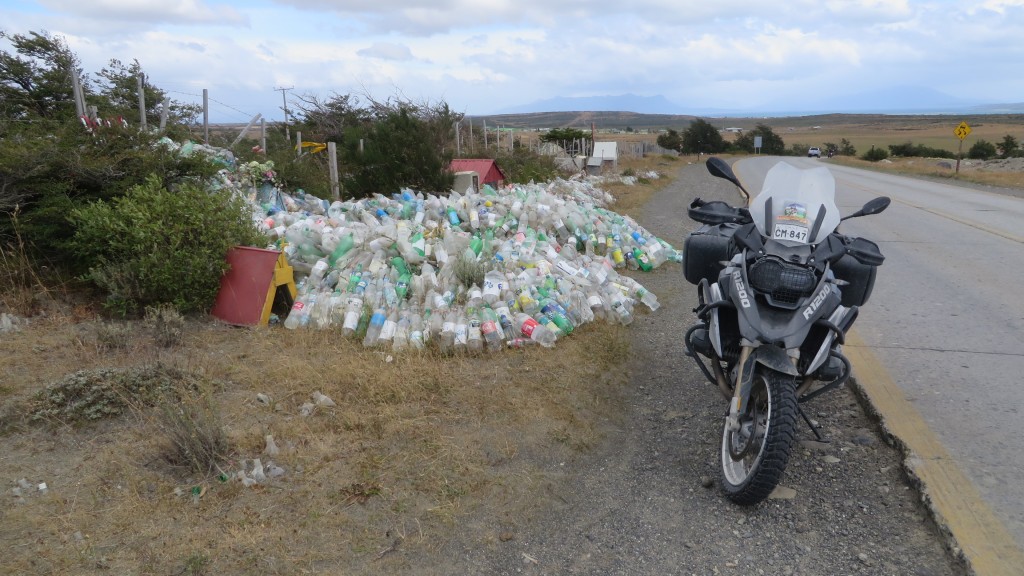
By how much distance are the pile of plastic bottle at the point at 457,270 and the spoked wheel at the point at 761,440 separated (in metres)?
2.27

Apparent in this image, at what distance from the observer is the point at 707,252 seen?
416 centimetres

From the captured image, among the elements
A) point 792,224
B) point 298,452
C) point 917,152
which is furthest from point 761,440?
point 917,152

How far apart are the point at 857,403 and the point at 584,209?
5.65m

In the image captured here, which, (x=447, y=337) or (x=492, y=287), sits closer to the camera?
(x=447, y=337)

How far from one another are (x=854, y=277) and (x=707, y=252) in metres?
0.83

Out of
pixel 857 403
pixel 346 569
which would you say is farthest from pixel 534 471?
pixel 857 403

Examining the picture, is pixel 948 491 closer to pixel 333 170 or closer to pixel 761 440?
pixel 761 440

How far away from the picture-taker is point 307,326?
588 cm

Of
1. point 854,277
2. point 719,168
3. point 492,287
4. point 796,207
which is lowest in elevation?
point 492,287

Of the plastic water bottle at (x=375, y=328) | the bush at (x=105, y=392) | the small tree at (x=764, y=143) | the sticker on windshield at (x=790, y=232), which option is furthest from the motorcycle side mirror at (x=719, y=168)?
the small tree at (x=764, y=143)

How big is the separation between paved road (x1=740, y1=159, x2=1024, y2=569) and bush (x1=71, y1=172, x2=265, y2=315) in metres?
5.57

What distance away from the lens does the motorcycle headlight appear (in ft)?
10.4

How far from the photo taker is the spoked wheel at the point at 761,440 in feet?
9.68

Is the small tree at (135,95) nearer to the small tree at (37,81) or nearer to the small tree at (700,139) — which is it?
the small tree at (37,81)
